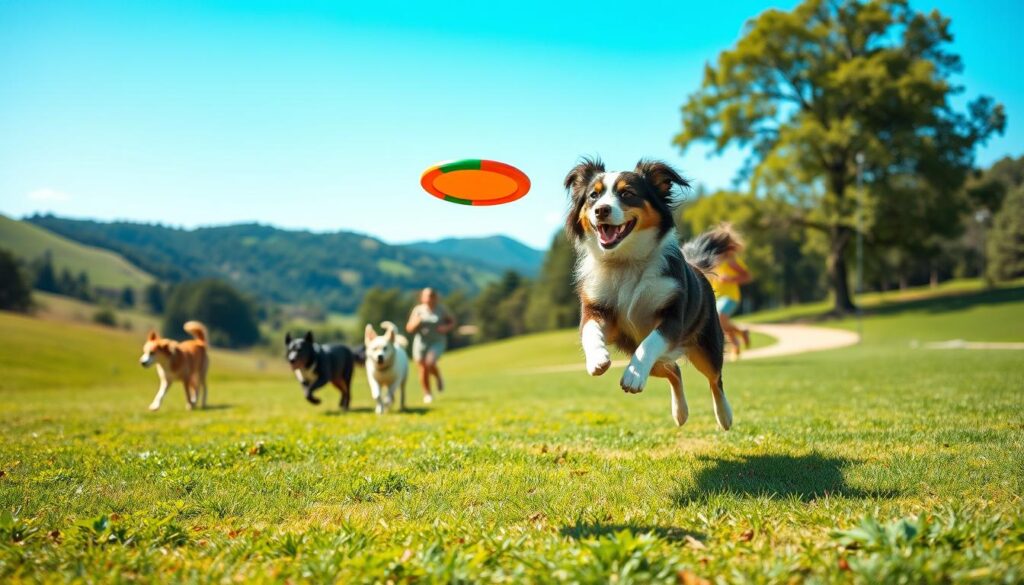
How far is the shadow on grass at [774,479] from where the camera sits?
403cm

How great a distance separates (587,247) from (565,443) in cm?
204

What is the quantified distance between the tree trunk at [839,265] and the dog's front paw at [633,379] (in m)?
39.2

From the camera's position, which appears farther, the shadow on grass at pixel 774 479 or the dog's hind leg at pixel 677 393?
the dog's hind leg at pixel 677 393

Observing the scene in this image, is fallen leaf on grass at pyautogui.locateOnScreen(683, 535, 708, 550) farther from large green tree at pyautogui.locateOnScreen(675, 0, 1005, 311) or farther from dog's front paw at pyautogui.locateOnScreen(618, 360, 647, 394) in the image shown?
large green tree at pyautogui.locateOnScreen(675, 0, 1005, 311)

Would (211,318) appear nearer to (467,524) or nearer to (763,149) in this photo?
(763,149)

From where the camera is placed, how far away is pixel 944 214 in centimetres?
3594

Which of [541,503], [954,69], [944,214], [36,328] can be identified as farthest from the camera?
[36,328]

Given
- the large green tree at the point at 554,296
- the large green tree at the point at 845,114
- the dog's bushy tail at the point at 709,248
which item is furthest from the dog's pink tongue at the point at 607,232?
the large green tree at the point at 554,296

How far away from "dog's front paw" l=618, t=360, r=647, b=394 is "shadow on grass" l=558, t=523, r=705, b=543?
1.06m

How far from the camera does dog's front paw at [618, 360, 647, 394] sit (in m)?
4.38

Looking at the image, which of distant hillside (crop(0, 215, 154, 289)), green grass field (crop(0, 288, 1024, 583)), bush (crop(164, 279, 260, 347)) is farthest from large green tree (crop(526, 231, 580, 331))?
distant hillside (crop(0, 215, 154, 289))

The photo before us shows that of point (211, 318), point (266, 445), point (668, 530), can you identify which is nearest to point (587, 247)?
point (668, 530)

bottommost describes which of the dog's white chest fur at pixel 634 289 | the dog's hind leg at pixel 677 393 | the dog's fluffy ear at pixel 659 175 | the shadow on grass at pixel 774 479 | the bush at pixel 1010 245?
the shadow on grass at pixel 774 479

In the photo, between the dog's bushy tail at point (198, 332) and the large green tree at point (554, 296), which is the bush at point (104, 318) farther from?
the dog's bushy tail at point (198, 332)
